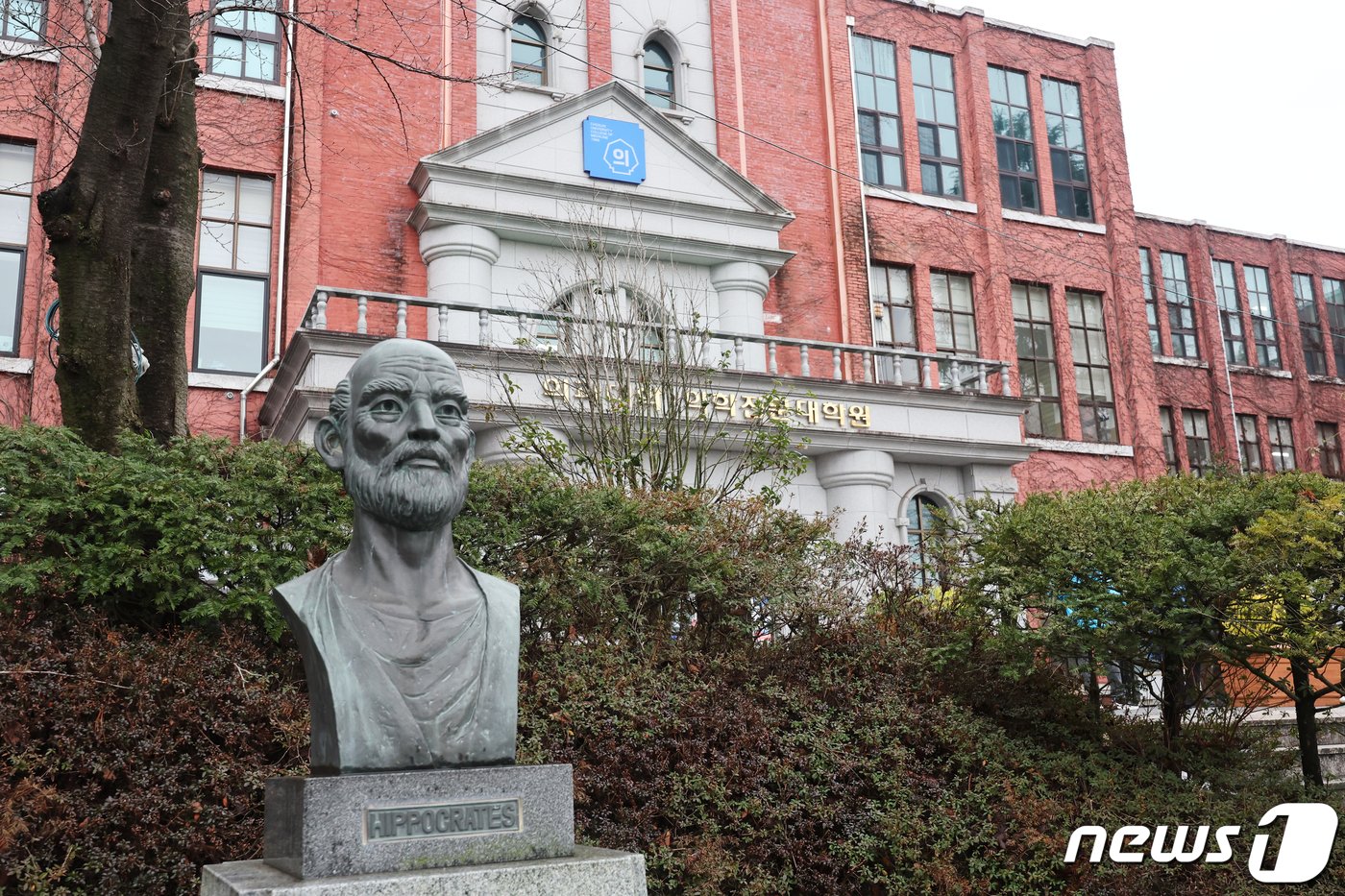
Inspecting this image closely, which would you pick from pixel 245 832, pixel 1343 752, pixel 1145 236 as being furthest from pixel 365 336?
pixel 1145 236

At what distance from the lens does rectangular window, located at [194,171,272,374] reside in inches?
720

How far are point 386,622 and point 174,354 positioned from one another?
21.9 ft

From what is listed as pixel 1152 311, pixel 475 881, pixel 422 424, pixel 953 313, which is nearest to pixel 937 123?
pixel 953 313

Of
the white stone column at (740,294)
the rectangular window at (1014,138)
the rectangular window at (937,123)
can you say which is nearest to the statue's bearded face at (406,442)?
the white stone column at (740,294)

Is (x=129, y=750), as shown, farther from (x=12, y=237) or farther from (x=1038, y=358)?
(x=1038, y=358)

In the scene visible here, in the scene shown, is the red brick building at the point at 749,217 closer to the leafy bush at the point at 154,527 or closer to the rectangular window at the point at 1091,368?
the rectangular window at the point at 1091,368

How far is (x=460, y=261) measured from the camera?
18828mm

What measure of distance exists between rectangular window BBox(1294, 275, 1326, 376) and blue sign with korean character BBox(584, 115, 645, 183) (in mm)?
21943

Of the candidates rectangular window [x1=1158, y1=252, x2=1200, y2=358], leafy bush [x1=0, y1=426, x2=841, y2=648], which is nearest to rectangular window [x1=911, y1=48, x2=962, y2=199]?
rectangular window [x1=1158, y1=252, x2=1200, y2=358]

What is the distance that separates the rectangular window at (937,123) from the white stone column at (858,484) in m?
9.07

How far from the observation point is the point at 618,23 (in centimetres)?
2228

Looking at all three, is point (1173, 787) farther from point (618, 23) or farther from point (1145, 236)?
point (1145, 236)

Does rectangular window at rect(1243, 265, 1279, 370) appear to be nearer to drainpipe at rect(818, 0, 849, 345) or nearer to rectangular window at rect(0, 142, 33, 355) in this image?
drainpipe at rect(818, 0, 849, 345)

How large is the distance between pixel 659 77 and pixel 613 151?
3358mm
